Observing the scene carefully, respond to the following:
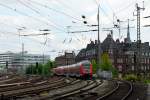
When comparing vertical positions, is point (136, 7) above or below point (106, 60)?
above

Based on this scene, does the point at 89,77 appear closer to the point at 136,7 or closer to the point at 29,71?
the point at 136,7

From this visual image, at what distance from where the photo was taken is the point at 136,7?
192 ft

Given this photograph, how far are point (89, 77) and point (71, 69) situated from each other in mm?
10032

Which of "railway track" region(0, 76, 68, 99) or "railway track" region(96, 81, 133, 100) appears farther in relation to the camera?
"railway track" region(0, 76, 68, 99)

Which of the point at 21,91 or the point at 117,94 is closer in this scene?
the point at 117,94

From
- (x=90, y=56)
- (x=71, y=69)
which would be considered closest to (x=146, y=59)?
(x=90, y=56)

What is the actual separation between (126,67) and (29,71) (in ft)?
118

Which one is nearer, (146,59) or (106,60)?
(106,60)

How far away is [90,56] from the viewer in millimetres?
171000

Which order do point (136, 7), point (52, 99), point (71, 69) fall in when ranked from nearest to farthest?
point (52, 99), point (136, 7), point (71, 69)

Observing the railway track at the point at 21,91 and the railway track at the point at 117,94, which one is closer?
the railway track at the point at 117,94

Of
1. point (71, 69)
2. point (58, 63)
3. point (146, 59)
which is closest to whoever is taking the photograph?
point (71, 69)

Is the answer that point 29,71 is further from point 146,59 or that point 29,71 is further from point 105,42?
point 146,59

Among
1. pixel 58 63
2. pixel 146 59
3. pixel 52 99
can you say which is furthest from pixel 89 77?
pixel 58 63
